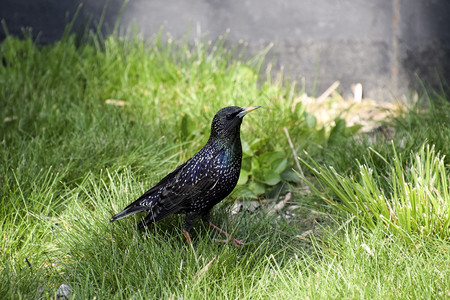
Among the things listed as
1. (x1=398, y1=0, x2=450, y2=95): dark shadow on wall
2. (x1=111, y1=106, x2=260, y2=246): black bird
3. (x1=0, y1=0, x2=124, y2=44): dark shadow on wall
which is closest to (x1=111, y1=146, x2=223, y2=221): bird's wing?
(x1=111, y1=106, x2=260, y2=246): black bird

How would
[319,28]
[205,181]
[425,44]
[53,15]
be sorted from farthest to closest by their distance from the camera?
[53,15] → [319,28] → [425,44] → [205,181]

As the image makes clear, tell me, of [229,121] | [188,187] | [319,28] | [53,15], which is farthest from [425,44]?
[53,15]

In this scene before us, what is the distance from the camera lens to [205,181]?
2.55 metres

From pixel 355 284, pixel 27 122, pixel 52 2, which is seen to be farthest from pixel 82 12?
pixel 355 284

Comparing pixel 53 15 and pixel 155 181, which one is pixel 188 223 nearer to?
pixel 155 181

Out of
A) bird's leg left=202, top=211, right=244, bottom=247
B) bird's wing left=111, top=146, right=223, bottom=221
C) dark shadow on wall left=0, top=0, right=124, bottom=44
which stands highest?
dark shadow on wall left=0, top=0, right=124, bottom=44

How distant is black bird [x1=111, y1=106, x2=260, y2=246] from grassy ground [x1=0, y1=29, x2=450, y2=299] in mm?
137

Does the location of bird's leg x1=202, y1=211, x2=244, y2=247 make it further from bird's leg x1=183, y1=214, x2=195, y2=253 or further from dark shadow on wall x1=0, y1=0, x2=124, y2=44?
dark shadow on wall x1=0, y1=0, x2=124, y2=44

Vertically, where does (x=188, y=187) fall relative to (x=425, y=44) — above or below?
below

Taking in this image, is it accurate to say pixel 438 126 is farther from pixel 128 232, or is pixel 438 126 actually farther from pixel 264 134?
pixel 128 232

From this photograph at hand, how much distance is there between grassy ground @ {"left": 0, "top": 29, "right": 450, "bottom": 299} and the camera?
2.28 metres

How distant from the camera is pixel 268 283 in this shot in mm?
2262

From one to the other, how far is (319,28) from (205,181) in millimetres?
2706

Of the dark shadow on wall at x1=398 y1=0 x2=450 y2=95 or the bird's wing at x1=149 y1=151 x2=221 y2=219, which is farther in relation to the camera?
the dark shadow on wall at x1=398 y1=0 x2=450 y2=95
